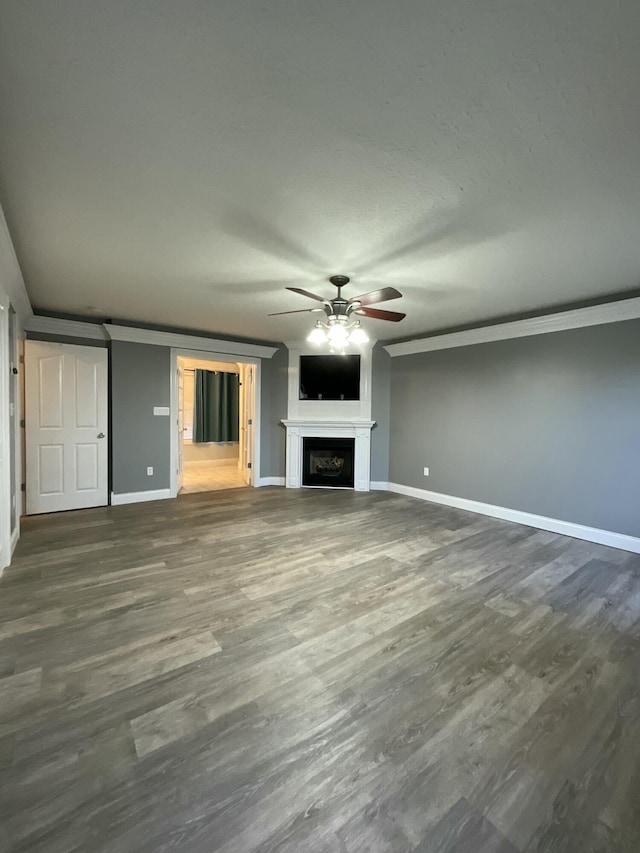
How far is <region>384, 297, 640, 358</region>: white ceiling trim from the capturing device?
3408mm

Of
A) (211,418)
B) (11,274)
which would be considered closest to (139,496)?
(11,274)

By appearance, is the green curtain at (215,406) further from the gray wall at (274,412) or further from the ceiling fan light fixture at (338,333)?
the ceiling fan light fixture at (338,333)

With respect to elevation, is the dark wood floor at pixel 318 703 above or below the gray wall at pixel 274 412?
below

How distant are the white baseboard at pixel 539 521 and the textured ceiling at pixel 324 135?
7.93 ft

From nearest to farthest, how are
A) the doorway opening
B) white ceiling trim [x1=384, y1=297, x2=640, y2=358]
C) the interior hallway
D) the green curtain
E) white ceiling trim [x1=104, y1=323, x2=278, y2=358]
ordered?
white ceiling trim [x1=384, y1=297, x2=640, y2=358] < white ceiling trim [x1=104, y1=323, x2=278, y2=358] < the interior hallway < the doorway opening < the green curtain

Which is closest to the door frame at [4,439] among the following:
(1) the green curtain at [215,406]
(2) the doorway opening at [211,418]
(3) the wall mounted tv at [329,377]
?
(3) the wall mounted tv at [329,377]


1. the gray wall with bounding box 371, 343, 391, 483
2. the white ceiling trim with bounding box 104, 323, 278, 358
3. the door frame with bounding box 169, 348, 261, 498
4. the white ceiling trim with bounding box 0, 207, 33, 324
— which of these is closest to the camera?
the white ceiling trim with bounding box 0, 207, 33, 324

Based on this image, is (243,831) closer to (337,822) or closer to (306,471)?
(337,822)

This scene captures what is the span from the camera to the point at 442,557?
321 cm

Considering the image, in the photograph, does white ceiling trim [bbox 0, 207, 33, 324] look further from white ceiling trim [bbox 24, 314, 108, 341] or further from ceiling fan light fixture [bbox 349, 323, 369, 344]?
ceiling fan light fixture [bbox 349, 323, 369, 344]

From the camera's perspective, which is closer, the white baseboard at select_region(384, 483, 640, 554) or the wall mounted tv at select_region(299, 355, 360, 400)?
the white baseboard at select_region(384, 483, 640, 554)

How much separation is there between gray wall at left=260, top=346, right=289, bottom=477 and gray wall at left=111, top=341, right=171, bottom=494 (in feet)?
5.05

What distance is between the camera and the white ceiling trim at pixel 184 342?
471cm

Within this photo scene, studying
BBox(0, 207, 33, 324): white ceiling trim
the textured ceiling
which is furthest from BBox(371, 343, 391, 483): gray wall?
BBox(0, 207, 33, 324): white ceiling trim
